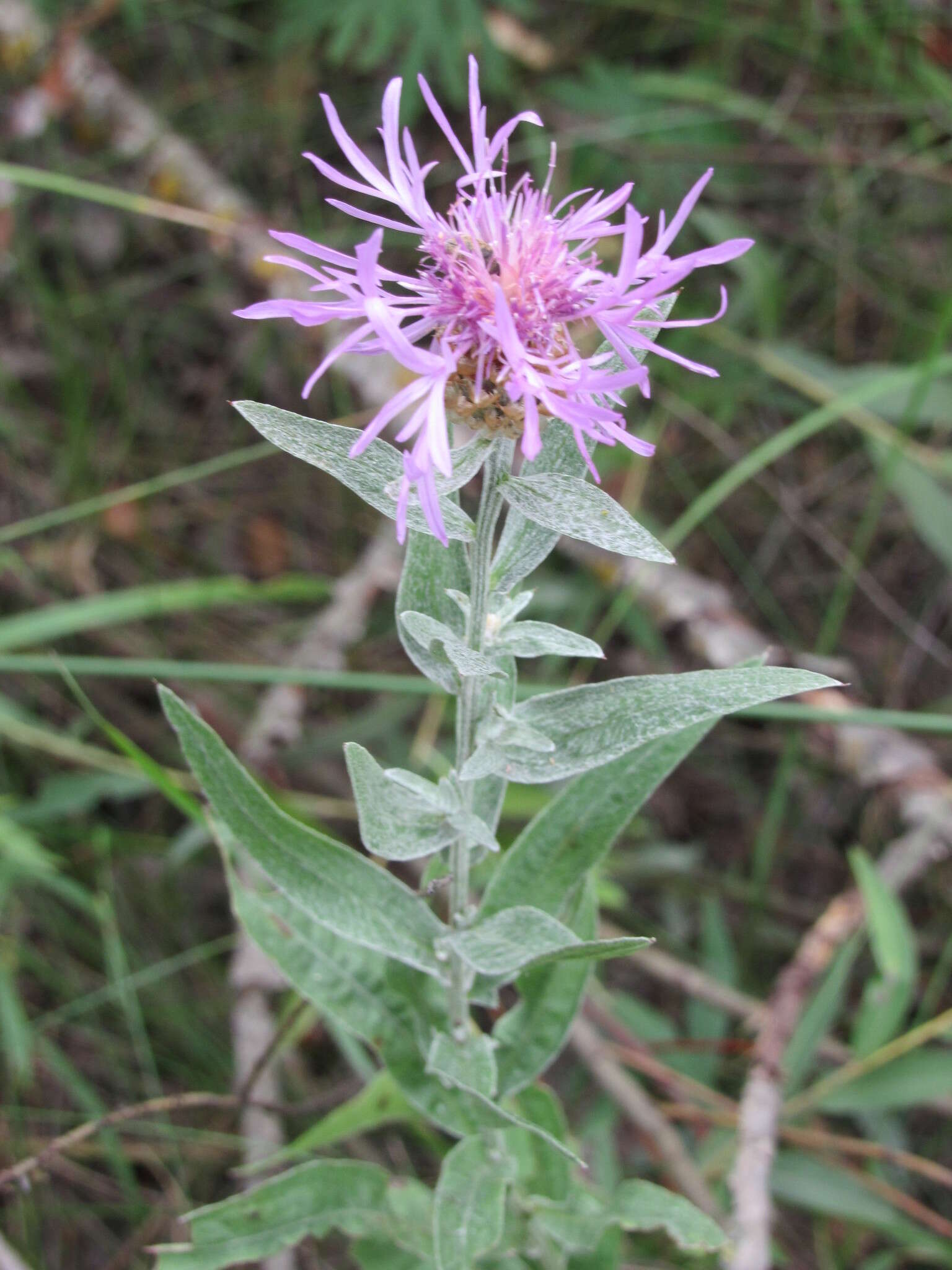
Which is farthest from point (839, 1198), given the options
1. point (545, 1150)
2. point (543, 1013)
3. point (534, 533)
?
point (534, 533)

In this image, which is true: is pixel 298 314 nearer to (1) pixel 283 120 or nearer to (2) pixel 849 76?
(1) pixel 283 120

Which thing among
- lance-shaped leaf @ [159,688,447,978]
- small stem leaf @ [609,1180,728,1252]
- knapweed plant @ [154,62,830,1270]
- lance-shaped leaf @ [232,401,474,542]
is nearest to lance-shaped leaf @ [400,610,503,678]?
knapweed plant @ [154,62,830,1270]

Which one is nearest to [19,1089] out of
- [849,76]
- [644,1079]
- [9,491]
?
[644,1079]

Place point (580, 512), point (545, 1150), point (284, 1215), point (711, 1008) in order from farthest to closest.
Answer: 1. point (711, 1008)
2. point (545, 1150)
3. point (284, 1215)
4. point (580, 512)

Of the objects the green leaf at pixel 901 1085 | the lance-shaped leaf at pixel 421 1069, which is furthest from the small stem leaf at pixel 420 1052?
the green leaf at pixel 901 1085

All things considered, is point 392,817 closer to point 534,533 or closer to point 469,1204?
point 534,533

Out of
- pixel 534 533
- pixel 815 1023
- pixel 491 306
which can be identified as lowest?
pixel 815 1023

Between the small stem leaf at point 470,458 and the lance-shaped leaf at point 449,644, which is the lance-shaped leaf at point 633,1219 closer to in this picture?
the lance-shaped leaf at point 449,644

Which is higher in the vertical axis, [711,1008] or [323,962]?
[323,962]
